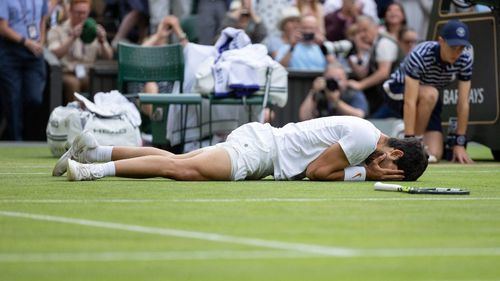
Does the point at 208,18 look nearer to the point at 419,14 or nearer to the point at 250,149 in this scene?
the point at 419,14

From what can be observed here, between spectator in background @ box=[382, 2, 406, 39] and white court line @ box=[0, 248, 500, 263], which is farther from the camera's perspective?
spectator in background @ box=[382, 2, 406, 39]

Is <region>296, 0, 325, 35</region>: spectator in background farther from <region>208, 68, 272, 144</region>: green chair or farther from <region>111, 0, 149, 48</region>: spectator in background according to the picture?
<region>208, 68, 272, 144</region>: green chair

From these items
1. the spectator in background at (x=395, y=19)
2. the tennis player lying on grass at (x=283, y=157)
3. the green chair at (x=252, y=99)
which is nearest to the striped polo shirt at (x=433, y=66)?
the green chair at (x=252, y=99)

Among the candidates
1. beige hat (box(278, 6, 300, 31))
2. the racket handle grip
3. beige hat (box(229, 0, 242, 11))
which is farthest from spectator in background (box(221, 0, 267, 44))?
the racket handle grip

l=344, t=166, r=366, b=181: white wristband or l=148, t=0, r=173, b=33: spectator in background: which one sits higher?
l=148, t=0, r=173, b=33: spectator in background

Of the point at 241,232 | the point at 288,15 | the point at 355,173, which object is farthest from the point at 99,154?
the point at 288,15

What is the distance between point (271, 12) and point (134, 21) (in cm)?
213

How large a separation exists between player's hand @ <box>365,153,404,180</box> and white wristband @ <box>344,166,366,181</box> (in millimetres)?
40

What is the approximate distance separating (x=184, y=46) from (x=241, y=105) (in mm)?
1782

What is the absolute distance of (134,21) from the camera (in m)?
21.0

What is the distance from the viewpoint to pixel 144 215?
26.2 ft

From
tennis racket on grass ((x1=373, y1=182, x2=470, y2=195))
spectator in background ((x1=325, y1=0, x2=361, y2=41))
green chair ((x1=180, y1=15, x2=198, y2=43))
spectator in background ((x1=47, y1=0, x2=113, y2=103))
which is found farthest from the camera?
spectator in background ((x1=325, y1=0, x2=361, y2=41))

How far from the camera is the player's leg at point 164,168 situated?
10266 mm

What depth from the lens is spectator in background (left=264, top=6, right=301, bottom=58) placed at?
816 inches
